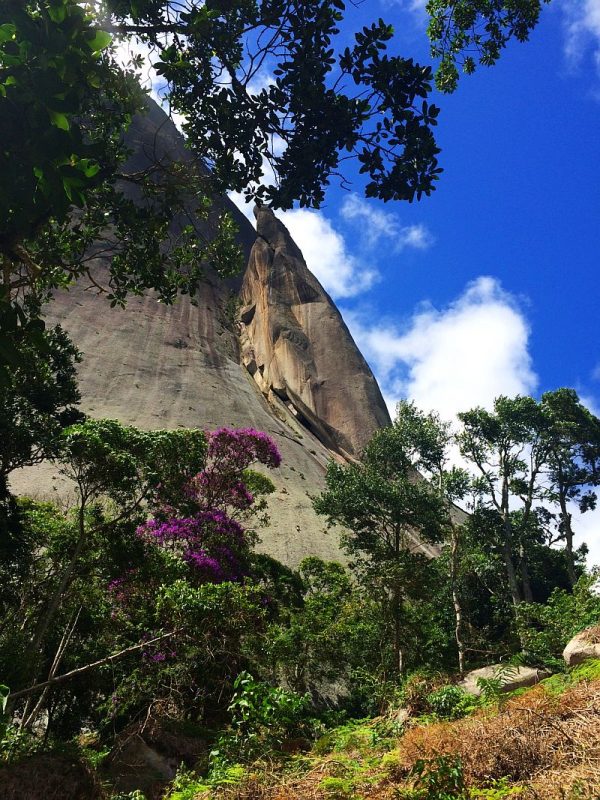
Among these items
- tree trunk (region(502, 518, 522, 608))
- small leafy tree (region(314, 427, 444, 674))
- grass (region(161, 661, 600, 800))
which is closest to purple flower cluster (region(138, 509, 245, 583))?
small leafy tree (region(314, 427, 444, 674))

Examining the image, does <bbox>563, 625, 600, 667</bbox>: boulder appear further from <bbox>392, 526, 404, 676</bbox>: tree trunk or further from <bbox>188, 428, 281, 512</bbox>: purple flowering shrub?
<bbox>188, 428, 281, 512</bbox>: purple flowering shrub

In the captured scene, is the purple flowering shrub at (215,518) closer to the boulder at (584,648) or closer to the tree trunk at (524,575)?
the boulder at (584,648)

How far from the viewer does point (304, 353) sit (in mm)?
57969

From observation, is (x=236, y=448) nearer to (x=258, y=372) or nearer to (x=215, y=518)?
(x=215, y=518)

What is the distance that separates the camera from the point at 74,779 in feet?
21.6

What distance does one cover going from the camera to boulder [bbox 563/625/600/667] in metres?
7.95

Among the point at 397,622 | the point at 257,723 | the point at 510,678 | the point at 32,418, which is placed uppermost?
the point at 32,418

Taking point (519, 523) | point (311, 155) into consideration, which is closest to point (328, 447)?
point (519, 523)

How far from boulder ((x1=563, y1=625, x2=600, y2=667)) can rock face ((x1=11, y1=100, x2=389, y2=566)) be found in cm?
1806

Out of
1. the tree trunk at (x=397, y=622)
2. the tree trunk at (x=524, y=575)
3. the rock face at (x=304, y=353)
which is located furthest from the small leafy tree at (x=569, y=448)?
the rock face at (x=304, y=353)

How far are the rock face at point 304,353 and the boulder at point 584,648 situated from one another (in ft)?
138

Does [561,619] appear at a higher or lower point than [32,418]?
lower

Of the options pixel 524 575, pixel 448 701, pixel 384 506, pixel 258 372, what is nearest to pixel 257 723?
pixel 448 701

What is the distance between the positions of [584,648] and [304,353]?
1993 inches
